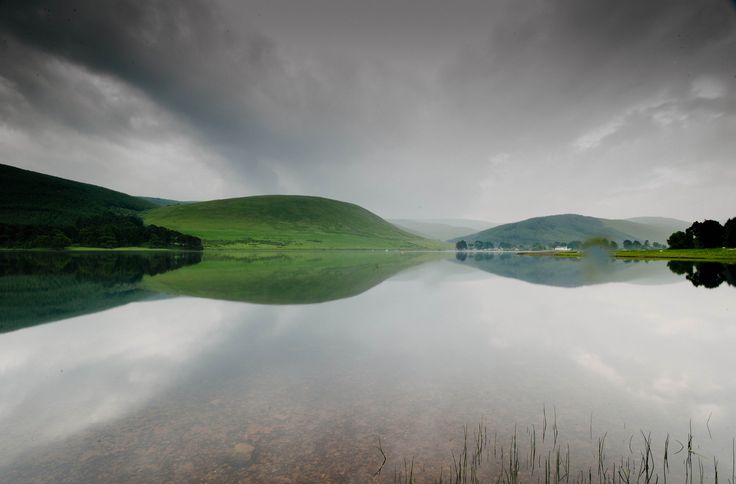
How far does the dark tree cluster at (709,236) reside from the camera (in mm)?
97481

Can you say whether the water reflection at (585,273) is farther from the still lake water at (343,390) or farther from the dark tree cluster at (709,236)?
the dark tree cluster at (709,236)

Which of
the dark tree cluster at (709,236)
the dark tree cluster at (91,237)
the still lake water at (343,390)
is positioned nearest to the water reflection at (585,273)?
the still lake water at (343,390)

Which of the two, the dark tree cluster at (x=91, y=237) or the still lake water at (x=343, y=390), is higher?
the dark tree cluster at (x=91, y=237)

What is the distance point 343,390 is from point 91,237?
187 m

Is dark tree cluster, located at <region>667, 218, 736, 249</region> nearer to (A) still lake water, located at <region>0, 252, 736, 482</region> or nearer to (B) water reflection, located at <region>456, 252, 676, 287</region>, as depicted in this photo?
(B) water reflection, located at <region>456, 252, 676, 287</region>

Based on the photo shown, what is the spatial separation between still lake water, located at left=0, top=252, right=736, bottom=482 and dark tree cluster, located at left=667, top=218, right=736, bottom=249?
111055 millimetres

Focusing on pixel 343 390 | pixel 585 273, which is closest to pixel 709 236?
pixel 585 273

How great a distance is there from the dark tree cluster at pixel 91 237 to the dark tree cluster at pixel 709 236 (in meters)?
209

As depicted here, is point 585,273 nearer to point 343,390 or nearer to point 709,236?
point 343,390

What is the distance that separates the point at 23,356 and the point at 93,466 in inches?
438

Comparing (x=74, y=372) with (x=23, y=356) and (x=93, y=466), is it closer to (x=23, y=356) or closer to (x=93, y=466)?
(x=23, y=356)

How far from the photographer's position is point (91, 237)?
491ft

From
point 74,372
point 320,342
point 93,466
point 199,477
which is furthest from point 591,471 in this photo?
point 74,372

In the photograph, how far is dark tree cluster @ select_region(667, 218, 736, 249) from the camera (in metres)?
97.5
